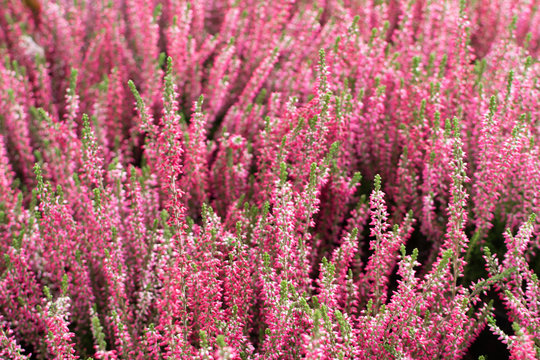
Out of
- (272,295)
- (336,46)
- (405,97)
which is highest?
(336,46)

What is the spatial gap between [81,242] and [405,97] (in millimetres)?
1568

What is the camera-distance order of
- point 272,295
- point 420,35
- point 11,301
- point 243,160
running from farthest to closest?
point 420,35, point 243,160, point 11,301, point 272,295

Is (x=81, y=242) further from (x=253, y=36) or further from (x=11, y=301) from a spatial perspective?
(x=253, y=36)

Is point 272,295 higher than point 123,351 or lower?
higher

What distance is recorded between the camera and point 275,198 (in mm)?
1876

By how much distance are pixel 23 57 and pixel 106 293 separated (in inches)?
69.0

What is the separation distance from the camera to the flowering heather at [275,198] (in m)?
1.81

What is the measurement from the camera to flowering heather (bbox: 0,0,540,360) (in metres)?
1.81

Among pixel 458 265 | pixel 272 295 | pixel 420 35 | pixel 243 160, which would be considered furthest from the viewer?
pixel 420 35

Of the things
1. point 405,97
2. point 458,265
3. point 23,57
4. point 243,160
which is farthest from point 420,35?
point 23,57

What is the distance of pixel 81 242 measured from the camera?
222 cm

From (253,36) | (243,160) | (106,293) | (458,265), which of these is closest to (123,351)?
(106,293)

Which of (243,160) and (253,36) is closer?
(243,160)

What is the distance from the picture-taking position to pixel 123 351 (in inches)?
74.0
